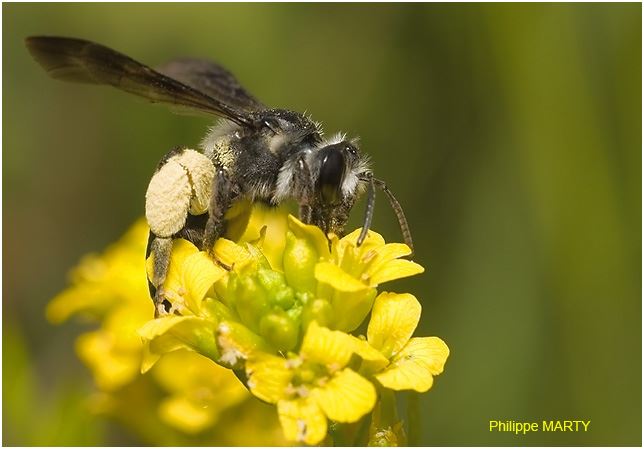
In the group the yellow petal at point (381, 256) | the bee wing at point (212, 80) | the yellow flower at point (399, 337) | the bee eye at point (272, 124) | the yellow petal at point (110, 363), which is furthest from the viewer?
the yellow petal at point (110, 363)

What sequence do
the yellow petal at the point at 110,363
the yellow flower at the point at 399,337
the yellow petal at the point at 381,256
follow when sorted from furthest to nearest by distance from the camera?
the yellow petal at the point at 110,363 < the yellow petal at the point at 381,256 < the yellow flower at the point at 399,337

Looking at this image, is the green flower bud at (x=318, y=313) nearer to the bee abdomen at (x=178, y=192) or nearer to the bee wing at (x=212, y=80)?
the bee abdomen at (x=178, y=192)

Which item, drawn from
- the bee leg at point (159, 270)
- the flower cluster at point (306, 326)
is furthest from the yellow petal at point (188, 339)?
the bee leg at point (159, 270)

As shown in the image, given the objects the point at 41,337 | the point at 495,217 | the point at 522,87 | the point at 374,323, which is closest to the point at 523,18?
the point at 522,87

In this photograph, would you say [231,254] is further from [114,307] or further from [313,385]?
[114,307]

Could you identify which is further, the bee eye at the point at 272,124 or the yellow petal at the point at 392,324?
the bee eye at the point at 272,124

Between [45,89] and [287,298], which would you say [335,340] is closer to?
[287,298]
